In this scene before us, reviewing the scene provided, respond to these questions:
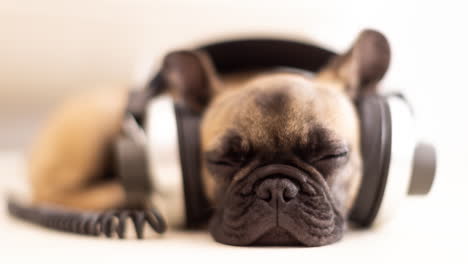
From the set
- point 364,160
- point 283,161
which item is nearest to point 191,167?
point 283,161

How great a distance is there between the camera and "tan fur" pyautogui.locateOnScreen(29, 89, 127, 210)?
2152 millimetres

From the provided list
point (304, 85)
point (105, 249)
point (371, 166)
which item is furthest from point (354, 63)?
point (105, 249)

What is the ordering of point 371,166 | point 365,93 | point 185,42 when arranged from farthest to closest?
point 185,42, point 365,93, point 371,166

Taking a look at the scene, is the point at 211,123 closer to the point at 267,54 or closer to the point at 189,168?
the point at 189,168

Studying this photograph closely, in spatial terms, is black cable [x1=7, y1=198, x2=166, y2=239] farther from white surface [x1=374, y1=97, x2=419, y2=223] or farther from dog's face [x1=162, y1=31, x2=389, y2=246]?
white surface [x1=374, y1=97, x2=419, y2=223]

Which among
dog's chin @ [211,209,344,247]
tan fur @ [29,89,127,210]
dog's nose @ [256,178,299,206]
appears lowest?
tan fur @ [29,89,127,210]

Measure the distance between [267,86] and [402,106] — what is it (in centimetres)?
→ 40

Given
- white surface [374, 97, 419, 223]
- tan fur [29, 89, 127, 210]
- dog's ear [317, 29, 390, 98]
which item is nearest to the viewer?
white surface [374, 97, 419, 223]

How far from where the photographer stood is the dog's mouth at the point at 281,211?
4.06 ft

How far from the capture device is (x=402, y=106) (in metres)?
1.43

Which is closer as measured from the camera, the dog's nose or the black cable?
the dog's nose

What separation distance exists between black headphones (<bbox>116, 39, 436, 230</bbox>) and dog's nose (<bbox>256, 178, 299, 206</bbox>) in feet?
0.91

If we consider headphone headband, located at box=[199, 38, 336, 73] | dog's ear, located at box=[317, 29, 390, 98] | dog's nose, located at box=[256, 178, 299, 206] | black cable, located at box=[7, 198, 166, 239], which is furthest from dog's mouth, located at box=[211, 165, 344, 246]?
headphone headband, located at box=[199, 38, 336, 73]

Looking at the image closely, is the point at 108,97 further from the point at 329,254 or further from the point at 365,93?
the point at 329,254
